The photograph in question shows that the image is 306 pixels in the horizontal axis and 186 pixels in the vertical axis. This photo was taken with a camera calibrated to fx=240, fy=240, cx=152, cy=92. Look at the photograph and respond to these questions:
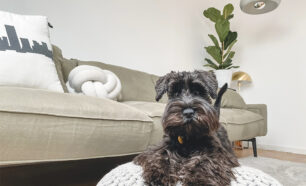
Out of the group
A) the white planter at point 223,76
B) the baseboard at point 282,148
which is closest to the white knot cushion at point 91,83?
the white planter at point 223,76

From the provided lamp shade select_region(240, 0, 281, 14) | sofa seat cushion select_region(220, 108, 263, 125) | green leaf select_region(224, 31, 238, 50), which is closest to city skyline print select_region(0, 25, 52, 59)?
sofa seat cushion select_region(220, 108, 263, 125)

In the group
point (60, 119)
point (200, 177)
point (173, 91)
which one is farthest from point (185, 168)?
point (60, 119)

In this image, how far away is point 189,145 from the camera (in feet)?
3.07

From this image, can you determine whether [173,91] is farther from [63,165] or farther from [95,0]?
[95,0]

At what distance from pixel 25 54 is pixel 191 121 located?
3.03ft

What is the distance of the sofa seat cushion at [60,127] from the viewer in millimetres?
834

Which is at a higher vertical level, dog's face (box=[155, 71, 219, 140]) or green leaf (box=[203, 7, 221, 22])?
green leaf (box=[203, 7, 221, 22])

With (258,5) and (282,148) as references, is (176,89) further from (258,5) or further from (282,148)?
(282,148)

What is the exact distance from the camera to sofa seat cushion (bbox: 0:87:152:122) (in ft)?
2.78

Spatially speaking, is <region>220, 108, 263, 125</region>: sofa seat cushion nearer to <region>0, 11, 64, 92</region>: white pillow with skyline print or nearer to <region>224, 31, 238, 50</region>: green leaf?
<region>0, 11, 64, 92</region>: white pillow with skyline print

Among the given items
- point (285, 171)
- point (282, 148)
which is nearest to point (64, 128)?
point (285, 171)

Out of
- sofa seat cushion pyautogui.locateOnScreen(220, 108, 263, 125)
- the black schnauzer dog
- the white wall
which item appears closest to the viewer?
the black schnauzer dog

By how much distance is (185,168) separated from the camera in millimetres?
813

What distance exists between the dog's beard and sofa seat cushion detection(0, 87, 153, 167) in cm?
31
